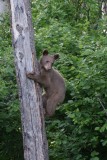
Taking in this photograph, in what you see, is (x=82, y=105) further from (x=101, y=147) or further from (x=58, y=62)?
(x=58, y=62)

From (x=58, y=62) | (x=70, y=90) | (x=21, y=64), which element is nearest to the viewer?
(x=21, y=64)

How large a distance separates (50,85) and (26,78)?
0.80 metres

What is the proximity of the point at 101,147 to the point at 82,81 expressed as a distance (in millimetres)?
1294

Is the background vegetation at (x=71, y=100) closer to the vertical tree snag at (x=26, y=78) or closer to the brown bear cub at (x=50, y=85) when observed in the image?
the brown bear cub at (x=50, y=85)

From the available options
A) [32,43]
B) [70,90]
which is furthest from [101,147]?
[32,43]

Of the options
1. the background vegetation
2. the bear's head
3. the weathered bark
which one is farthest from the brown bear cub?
the weathered bark

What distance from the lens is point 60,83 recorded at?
8312mm

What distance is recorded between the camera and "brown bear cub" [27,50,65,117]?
25.7 feet

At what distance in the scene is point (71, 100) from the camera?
8.52m

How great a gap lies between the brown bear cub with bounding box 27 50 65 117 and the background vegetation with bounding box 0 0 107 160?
0.91ft

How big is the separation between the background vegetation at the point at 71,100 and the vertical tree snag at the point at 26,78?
75cm

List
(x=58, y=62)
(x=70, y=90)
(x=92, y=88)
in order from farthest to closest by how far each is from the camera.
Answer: (x=58, y=62) < (x=70, y=90) < (x=92, y=88)

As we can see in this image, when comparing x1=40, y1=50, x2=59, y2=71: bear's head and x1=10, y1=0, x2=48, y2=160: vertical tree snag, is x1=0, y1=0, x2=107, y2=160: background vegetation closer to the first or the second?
x1=40, y1=50, x2=59, y2=71: bear's head

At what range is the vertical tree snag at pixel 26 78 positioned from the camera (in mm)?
7355
